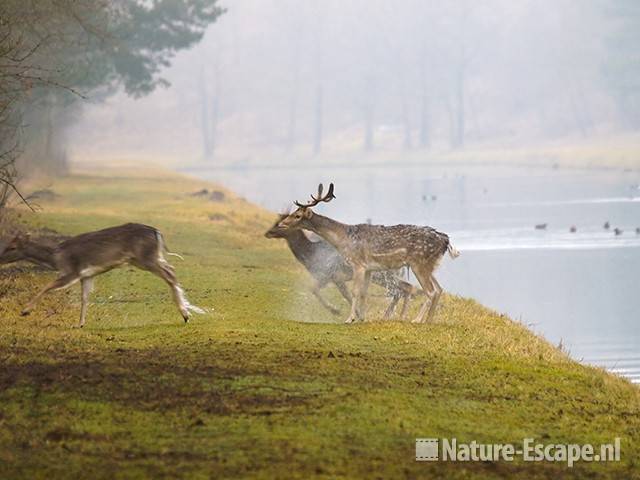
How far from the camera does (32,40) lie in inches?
1307

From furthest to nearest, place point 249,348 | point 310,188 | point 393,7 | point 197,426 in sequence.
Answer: point 393,7 → point 310,188 → point 249,348 → point 197,426

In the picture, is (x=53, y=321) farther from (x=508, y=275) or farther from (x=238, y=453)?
(x=508, y=275)

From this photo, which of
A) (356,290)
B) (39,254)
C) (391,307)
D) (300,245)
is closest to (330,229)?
(356,290)

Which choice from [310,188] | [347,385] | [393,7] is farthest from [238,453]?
[393,7]

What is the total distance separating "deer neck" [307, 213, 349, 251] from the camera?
1931cm

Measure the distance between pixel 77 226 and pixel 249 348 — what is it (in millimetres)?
20494

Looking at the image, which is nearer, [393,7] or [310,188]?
[310,188]

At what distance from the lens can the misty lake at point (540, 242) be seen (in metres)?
26.2

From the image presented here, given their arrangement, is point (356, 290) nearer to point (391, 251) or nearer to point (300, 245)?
point (391, 251)

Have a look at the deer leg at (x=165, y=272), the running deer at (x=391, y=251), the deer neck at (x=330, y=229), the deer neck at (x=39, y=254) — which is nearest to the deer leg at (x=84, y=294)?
the deer neck at (x=39, y=254)

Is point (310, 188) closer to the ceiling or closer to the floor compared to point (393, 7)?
closer to the floor

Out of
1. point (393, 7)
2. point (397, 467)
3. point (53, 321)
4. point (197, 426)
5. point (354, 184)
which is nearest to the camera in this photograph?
point (397, 467)

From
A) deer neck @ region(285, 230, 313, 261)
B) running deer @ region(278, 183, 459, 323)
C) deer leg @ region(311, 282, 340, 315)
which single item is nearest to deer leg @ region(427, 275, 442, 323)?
running deer @ region(278, 183, 459, 323)

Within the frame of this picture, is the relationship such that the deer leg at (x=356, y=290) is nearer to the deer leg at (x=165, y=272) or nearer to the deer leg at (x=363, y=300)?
the deer leg at (x=363, y=300)
